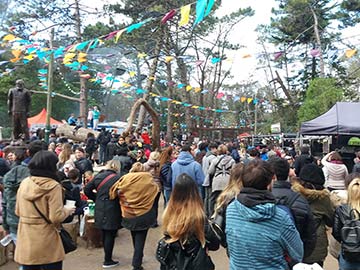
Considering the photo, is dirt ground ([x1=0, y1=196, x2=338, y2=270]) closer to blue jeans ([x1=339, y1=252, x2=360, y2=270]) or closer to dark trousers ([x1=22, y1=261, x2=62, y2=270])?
dark trousers ([x1=22, y1=261, x2=62, y2=270])

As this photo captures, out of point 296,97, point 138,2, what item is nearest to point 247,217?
point 138,2

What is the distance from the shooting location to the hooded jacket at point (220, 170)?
258 inches

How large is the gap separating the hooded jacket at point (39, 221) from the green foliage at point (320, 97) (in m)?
16.1

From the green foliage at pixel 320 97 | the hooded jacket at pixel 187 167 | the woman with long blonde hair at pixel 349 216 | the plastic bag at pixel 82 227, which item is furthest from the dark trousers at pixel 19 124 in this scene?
the green foliage at pixel 320 97

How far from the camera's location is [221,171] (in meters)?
6.68

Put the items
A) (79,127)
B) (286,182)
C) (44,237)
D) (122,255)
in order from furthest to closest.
Answer: 1. (79,127)
2. (122,255)
3. (44,237)
4. (286,182)

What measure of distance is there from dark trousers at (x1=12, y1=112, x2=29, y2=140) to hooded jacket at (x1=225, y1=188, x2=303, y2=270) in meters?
8.94

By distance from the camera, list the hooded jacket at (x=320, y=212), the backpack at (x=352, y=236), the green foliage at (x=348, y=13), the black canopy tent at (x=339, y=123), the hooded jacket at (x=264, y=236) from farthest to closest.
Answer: the green foliage at (x=348, y=13) → the black canopy tent at (x=339, y=123) → the hooded jacket at (x=320, y=212) → the backpack at (x=352, y=236) → the hooded jacket at (x=264, y=236)

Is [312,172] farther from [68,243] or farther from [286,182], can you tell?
[68,243]

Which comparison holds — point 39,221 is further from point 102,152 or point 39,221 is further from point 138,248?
point 102,152

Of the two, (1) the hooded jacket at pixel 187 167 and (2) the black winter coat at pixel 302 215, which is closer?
(2) the black winter coat at pixel 302 215

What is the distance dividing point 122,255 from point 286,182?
11.4 ft

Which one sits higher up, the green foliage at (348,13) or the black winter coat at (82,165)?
the green foliage at (348,13)

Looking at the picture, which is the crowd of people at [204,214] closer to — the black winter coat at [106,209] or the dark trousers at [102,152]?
the black winter coat at [106,209]
